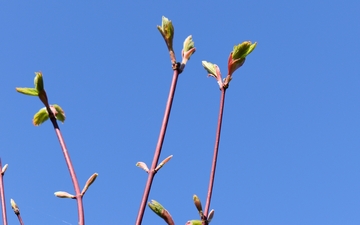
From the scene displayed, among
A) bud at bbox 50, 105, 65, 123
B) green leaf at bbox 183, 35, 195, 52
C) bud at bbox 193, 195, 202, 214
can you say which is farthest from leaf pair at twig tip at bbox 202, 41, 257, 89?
bud at bbox 50, 105, 65, 123

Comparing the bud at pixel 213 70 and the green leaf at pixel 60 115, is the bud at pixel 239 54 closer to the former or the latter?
the bud at pixel 213 70

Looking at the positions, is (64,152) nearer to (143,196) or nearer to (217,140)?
(143,196)

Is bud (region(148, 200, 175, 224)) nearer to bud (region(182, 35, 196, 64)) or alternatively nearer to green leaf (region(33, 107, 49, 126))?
bud (region(182, 35, 196, 64))

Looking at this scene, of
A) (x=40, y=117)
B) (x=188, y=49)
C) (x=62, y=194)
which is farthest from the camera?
(x=40, y=117)

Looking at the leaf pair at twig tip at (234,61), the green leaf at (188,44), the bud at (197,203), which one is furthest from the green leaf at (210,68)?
the bud at (197,203)

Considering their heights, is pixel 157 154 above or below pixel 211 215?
above

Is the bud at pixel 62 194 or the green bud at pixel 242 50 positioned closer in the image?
the bud at pixel 62 194

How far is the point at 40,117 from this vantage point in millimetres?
1339

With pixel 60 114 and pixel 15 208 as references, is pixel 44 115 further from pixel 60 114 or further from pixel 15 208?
pixel 15 208

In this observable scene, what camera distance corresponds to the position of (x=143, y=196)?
0.99 m

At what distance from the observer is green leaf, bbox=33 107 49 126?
1.33 meters

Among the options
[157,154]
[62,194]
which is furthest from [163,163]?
[62,194]

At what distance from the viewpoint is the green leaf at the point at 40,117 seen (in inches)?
52.2

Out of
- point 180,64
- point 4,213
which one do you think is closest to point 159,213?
point 180,64
